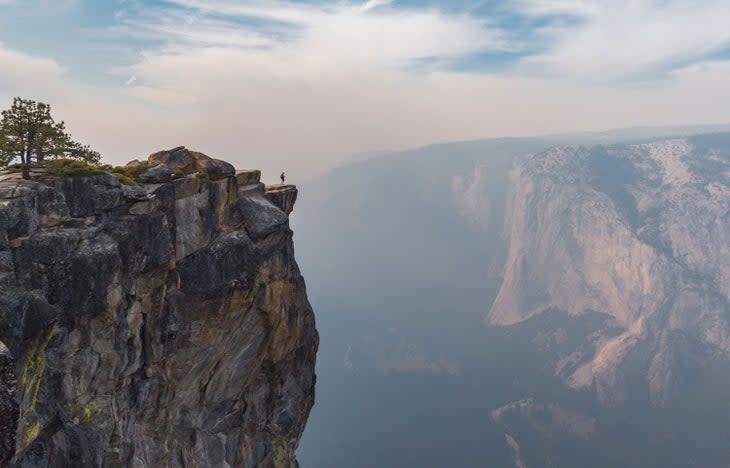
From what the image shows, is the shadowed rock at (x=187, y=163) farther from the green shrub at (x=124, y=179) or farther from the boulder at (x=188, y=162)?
the green shrub at (x=124, y=179)

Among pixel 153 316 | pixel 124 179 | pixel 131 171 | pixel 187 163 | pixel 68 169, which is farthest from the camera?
pixel 187 163

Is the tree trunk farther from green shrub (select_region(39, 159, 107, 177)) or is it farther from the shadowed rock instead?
the shadowed rock

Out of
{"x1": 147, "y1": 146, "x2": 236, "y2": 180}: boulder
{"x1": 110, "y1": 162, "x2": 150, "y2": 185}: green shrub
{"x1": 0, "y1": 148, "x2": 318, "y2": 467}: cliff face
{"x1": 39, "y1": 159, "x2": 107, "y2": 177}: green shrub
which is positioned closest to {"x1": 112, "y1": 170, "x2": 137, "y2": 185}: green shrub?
{"x1": 110, "y1": 162, "x2": 150, "y2": 185}: green shrub

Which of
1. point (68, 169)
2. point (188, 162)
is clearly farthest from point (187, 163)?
point (68, 169)

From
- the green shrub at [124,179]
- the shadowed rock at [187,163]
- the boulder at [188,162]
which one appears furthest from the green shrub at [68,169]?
the boulder at [188,162]

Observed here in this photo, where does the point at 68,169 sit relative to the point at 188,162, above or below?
below

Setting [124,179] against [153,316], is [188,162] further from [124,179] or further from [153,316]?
[153,316]

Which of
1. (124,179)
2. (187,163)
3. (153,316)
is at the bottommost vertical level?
(153,316)

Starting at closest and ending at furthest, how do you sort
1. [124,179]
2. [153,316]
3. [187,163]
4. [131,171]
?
[124,179], [153,316], [131,171], [187,163]

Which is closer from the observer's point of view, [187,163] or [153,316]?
[153,316]
